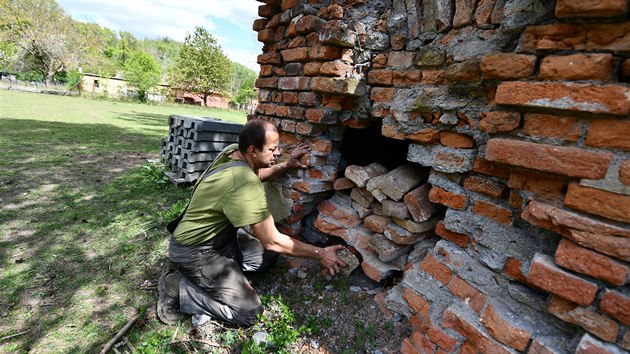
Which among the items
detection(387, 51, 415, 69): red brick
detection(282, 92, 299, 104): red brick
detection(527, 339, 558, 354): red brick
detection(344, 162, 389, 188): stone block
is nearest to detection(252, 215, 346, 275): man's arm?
detection(344, 162, 389, 188): stone block

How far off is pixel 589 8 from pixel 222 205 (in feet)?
7.09

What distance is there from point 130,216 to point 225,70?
34161mm

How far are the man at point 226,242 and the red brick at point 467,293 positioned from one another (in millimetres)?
839

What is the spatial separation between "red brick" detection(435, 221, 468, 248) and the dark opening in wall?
1271mm

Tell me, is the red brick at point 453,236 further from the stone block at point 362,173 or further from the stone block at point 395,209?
the stone block at point 362,173

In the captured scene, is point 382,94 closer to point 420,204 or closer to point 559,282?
point 420,204

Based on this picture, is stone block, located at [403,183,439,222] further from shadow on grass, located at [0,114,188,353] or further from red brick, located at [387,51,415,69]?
shadow on grass, located at [0,114,188,353]

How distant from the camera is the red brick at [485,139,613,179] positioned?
1.16m

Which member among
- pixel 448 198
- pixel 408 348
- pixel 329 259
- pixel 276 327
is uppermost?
pixel 448 198

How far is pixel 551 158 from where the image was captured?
1.26 meters

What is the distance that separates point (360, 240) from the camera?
2.40m

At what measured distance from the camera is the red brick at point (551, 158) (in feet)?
3.80

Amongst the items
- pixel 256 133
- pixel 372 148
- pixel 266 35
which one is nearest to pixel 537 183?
pixel 256 133

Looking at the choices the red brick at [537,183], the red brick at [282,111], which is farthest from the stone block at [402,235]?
the red brick at [282,111]
